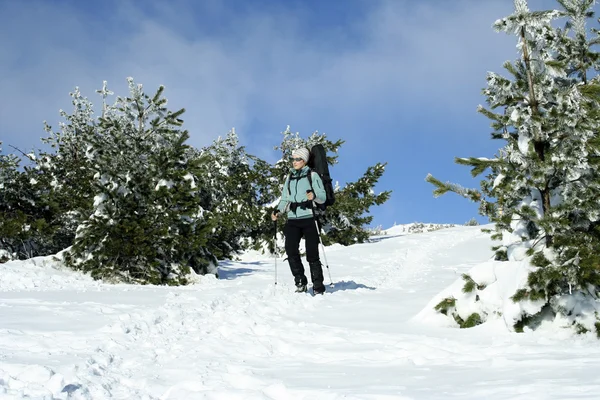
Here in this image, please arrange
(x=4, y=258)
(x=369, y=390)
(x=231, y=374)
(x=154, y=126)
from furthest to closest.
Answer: (x=4, y=258)
(x=154, y=126)
(x=231, y=374)
(x=369, y=390)

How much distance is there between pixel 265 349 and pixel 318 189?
14.2ft

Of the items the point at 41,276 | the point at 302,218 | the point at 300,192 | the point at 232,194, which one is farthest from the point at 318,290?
the point at 232,194

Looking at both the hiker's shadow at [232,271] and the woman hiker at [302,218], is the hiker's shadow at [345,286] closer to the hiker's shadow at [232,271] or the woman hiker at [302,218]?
the woman hiker at [302,218]

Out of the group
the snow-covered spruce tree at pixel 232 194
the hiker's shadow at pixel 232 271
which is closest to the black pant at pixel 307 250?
the hiker's shadow at pixel 232 271

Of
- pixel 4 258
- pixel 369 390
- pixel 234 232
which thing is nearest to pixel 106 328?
→ pixel 369 390

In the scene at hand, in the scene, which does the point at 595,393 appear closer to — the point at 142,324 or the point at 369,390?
the point at 369,390

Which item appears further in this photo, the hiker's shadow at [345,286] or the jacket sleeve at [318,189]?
the hiker's shadow at [345,286]

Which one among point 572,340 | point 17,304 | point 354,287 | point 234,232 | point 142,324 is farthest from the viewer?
point 234,232

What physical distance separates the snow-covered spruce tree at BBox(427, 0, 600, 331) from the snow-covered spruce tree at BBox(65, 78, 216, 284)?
6585 millimetres

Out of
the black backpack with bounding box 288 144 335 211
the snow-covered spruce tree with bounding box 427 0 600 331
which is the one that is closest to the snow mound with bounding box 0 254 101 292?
the black backpack with bounding box 288 144 335 211

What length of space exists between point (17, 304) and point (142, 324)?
207 cm

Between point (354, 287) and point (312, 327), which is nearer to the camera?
point (312, 327)

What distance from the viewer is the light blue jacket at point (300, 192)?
28.4ft

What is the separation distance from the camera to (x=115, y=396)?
3.17m
